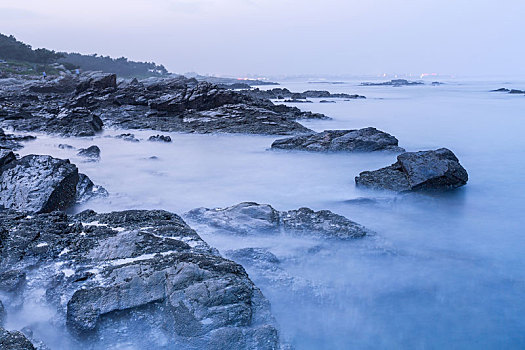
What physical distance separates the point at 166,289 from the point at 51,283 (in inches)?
45.0

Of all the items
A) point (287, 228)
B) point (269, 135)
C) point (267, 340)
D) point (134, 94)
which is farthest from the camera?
point (134, 94)

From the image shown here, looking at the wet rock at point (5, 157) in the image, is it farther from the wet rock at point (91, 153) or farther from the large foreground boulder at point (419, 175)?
the large foreground boulder at point (419, 175)

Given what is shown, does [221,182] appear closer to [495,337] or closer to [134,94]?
[495,337]

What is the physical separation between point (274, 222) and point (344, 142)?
23.4 feet

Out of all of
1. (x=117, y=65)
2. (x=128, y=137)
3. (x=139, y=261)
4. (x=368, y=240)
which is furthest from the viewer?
(x=117, y=65)

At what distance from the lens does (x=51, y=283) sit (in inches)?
146

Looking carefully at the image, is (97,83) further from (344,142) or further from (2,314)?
(2,314)

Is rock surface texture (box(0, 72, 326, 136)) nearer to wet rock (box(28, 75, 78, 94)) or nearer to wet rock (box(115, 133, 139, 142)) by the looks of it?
wet rock (box(115, 133, 139, 142))

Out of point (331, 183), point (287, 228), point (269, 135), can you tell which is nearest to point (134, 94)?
point (269, 135)

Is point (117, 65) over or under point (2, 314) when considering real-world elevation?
over

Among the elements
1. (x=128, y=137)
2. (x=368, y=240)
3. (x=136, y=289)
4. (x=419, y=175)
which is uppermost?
(x=419, y=175)

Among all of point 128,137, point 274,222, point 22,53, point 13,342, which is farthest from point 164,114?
point 22,53

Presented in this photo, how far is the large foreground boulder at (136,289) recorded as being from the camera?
314cm

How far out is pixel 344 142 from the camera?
40.3 ft
